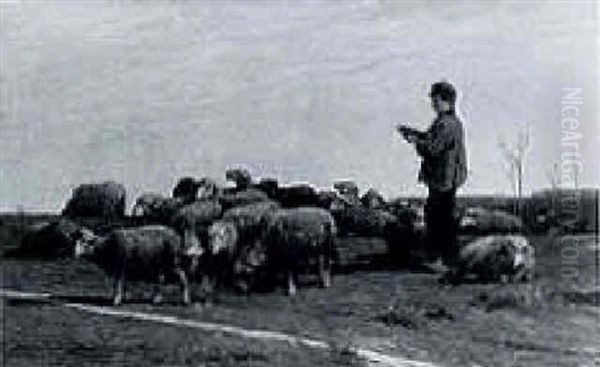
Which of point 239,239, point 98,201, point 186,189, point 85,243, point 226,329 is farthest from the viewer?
point 186,189

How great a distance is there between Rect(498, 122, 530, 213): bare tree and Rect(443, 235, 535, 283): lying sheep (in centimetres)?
73

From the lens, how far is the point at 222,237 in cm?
1143

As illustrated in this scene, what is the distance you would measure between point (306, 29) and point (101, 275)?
8.79 ft

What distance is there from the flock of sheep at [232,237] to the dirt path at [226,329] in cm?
30

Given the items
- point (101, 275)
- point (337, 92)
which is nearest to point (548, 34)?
point (337, 92)

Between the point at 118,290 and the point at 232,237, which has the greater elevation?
the point at 232,237

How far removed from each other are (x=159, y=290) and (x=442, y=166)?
2.72m

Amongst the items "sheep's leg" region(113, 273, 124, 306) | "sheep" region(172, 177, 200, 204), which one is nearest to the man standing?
"sheep" region(172, 177, 200, 204)

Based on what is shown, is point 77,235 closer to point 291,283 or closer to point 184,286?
point 184,286

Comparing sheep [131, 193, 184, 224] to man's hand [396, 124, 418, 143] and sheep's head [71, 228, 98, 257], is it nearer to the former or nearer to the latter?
sheep's head [71, 228, 98, 257]

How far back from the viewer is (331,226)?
11.7 metres

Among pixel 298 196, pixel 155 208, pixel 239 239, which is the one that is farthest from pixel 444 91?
pixel 155 208

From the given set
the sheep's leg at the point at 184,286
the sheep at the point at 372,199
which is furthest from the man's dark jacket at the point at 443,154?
the sheep's leg at the point at 184,286

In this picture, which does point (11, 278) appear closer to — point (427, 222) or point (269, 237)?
point (269, 237)
